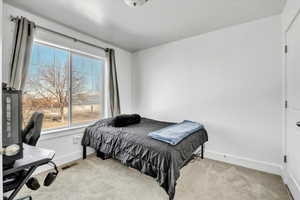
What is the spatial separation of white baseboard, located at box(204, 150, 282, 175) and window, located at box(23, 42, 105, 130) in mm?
2495

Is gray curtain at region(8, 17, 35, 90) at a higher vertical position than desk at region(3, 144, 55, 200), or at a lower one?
higher

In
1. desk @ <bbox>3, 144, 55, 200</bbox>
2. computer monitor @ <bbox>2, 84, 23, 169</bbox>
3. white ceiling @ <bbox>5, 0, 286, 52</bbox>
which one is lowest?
desk @ <bbox>3, 144, 55, 200</bbox>

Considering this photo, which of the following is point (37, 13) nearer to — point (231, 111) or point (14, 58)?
point (14, 58)

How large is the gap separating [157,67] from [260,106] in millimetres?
2185

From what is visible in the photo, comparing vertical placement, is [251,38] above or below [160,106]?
above

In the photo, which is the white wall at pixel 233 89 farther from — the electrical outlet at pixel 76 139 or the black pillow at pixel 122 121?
the electrical outlet at pixel 76 139

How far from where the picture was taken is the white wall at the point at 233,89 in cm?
220

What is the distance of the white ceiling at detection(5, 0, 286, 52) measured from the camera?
6.41ft

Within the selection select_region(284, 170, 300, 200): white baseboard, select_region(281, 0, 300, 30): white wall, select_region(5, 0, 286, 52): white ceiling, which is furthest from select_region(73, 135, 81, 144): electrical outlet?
select_region(281, 0, 300, 30): white wall

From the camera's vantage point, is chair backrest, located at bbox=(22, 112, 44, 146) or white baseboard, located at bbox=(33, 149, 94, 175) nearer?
chair backrest, located at bbox=(22, 112, 44, 146)

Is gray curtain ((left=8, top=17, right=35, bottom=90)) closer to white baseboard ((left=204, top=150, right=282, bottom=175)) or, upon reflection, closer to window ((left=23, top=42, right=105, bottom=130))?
window ((left=23, top=42, right=105, bottom=130))

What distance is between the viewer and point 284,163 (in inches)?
78.7

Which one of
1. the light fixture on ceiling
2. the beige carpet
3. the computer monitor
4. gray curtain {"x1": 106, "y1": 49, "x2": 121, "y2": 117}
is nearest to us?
the computer monitor

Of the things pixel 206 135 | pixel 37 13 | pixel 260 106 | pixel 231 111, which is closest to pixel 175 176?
pixel 206 135
